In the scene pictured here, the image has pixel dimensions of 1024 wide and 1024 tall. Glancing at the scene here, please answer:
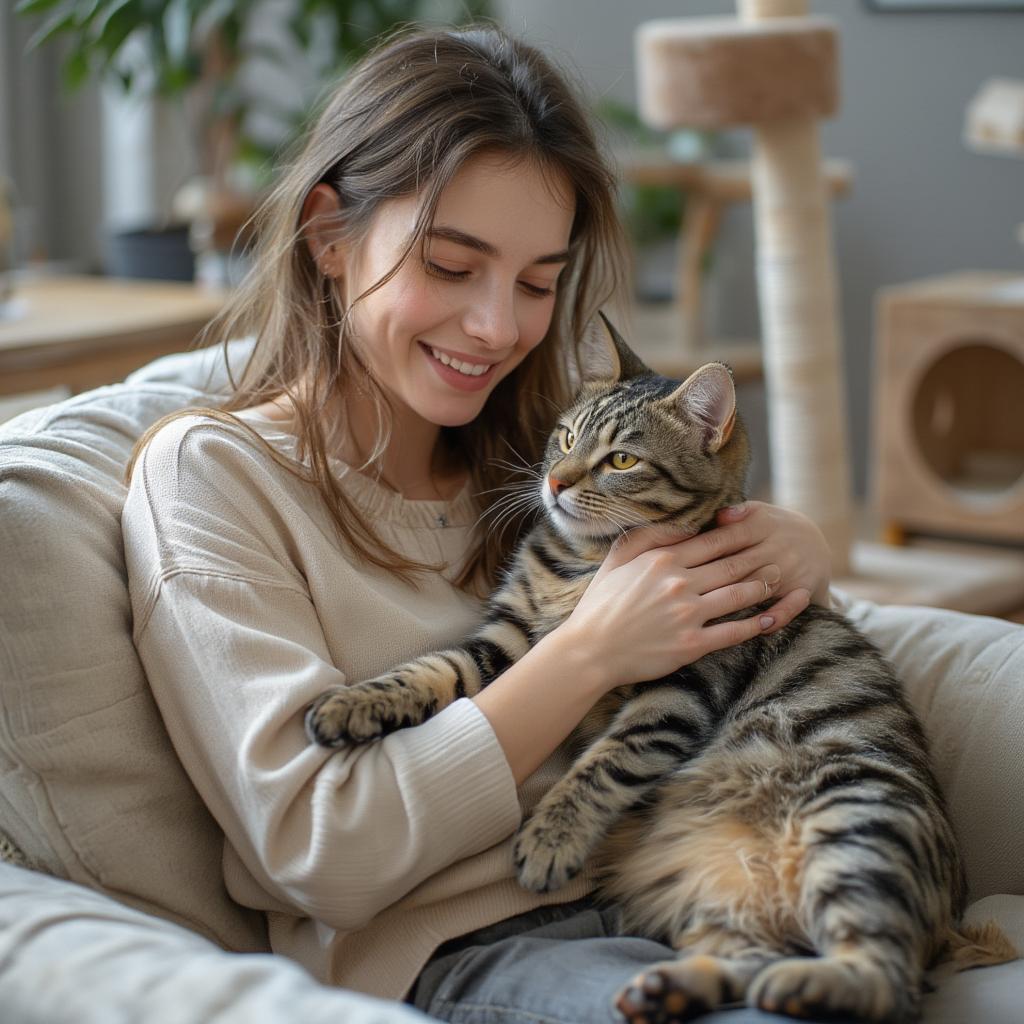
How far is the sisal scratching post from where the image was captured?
2.80 m

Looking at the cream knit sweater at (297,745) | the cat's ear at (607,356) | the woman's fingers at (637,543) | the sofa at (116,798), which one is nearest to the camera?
the sofa at (116,798)

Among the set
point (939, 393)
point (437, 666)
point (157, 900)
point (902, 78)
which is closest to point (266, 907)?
point (157, 900)

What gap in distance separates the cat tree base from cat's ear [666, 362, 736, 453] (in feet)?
5.25

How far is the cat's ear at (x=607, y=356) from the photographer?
175 cm

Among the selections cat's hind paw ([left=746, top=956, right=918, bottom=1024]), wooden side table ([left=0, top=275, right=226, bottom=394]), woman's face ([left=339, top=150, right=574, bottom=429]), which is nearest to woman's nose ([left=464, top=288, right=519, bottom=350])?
woman's face ([left=339, top=150, right=574, bottom=429])

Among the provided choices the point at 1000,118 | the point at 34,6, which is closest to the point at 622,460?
the point at 34,6

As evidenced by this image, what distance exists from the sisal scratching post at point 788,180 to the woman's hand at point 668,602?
1.57 meters

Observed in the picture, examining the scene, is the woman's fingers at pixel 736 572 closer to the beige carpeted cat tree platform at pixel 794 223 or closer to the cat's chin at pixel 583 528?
the cat's chin at pixel 583 528

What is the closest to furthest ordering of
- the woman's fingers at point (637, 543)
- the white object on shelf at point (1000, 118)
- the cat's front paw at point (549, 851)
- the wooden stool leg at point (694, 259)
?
the cat's front paw at point (549, 851) < the woman's fingers at point (637, 543) < the white object on shelf at point (1000, 118) < the wooden stool leg at point (694, 259)

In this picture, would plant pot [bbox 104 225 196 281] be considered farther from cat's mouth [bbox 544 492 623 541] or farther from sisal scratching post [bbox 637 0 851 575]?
cat's mouth [bbox 544 492 623 541]

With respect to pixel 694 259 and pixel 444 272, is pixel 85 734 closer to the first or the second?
pixel 444 272

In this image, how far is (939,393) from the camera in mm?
3793

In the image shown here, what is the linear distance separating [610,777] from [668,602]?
0.67 ft

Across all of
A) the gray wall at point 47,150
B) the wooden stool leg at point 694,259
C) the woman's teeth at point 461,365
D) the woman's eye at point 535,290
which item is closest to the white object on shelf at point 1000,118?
the wooden stool leg at point 694,259
